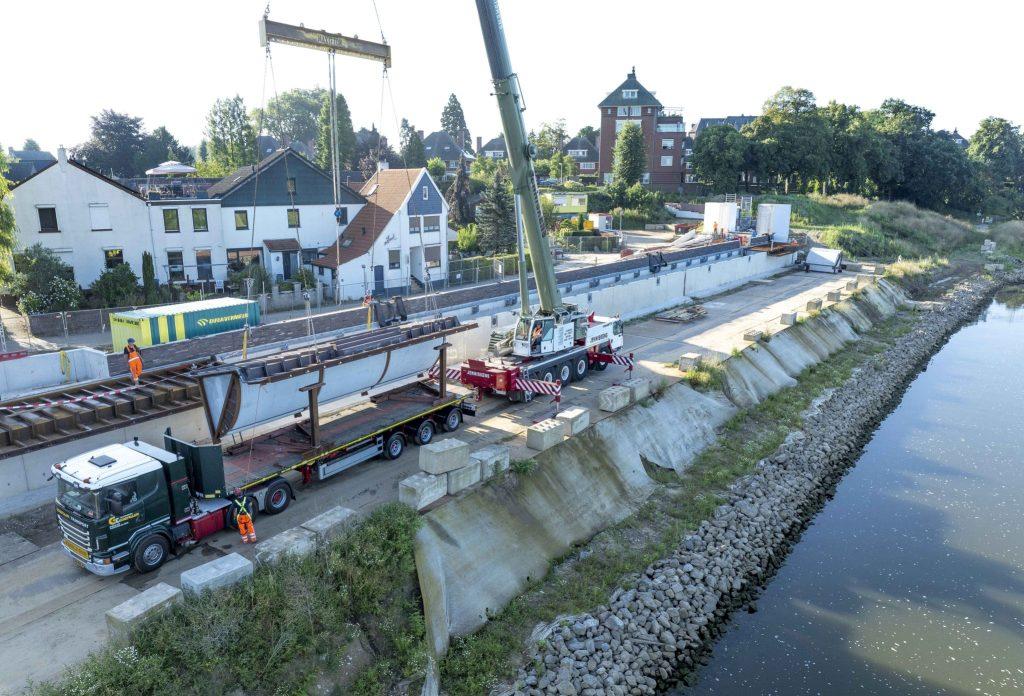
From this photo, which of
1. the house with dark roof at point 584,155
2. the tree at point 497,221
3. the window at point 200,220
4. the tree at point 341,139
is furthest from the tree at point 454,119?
the window at point 200,220

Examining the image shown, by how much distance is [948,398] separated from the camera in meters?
33.4

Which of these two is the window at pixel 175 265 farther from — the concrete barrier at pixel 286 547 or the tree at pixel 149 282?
the concrete barrier at pixel 286 547

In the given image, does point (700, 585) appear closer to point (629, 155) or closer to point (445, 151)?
point (629, 155)

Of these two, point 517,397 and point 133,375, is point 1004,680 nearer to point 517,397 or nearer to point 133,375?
point 517,397

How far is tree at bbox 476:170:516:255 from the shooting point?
172 ft

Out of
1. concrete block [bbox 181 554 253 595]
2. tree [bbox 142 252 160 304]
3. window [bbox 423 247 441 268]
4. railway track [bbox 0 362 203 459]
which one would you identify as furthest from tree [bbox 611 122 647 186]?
concrete block [bbox 181 554 253 595]

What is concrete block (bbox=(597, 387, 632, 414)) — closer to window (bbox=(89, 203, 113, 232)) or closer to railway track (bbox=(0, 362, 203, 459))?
railway track (bbox=(0, 362, 203, 459))

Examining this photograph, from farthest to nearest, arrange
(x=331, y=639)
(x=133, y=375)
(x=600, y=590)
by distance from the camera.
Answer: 1. (x=133, y=375)
2. (x=600, y=590)
3. (x=331, y=639)

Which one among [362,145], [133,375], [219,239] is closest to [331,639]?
[133,375]

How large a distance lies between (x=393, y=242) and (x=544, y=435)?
26204 mm

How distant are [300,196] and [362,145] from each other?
2490 inches

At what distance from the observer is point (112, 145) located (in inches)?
3656

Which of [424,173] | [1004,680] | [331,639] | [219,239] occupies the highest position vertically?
[424,173]

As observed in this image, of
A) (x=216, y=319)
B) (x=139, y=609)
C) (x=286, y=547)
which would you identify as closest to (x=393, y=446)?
(x=286, y=547)
